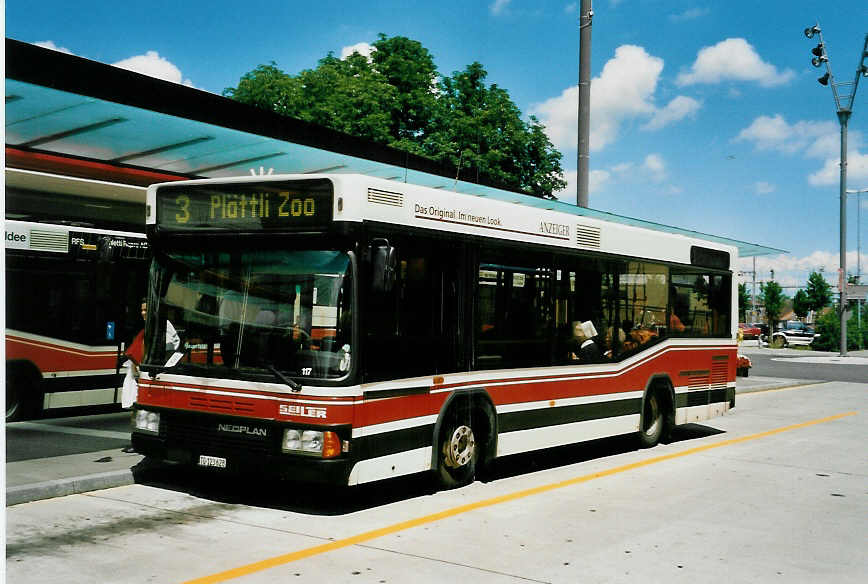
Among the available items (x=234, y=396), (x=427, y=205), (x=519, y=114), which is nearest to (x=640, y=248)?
(x=427, y=205)

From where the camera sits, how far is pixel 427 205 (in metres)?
8.85

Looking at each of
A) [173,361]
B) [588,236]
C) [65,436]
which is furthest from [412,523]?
[65,436]

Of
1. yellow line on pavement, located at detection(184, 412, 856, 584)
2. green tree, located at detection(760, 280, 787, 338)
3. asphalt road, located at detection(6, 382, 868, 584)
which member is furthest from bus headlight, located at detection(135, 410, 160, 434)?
green tree, located at detection(760, 280, 787, 338)

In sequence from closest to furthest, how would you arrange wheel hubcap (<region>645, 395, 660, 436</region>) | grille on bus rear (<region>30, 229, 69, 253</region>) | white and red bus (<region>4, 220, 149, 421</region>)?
1. wheel hubcap (<region>645, 395, 660, 436</region>)
2. white and red bus (<region>4, 220, 149, 421</region>)
3. grille on bus rear (<region>30, 229, 69, 253</region>)

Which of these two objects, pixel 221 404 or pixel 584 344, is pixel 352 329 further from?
pixel 584 344

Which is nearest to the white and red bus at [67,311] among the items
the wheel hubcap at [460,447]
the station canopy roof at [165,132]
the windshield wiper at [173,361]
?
the station canopy roof at [165,132]

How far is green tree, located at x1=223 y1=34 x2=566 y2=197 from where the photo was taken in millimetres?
41906

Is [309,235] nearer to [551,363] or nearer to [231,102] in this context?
[551,363]

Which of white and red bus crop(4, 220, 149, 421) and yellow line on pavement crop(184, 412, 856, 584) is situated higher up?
white and red bus crop(4, 220, 149, 421)

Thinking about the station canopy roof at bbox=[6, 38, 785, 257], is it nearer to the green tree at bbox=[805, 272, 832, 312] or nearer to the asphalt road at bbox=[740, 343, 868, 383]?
the asphalt road at bbox=[740, 343, 868, 383]

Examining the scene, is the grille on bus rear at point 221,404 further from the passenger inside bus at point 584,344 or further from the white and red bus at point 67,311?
the white and red bus at point 67,311

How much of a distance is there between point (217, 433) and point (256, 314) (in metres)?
1.09

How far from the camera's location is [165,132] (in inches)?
487

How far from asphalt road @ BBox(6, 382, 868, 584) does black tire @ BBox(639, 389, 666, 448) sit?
1329 millimetres
